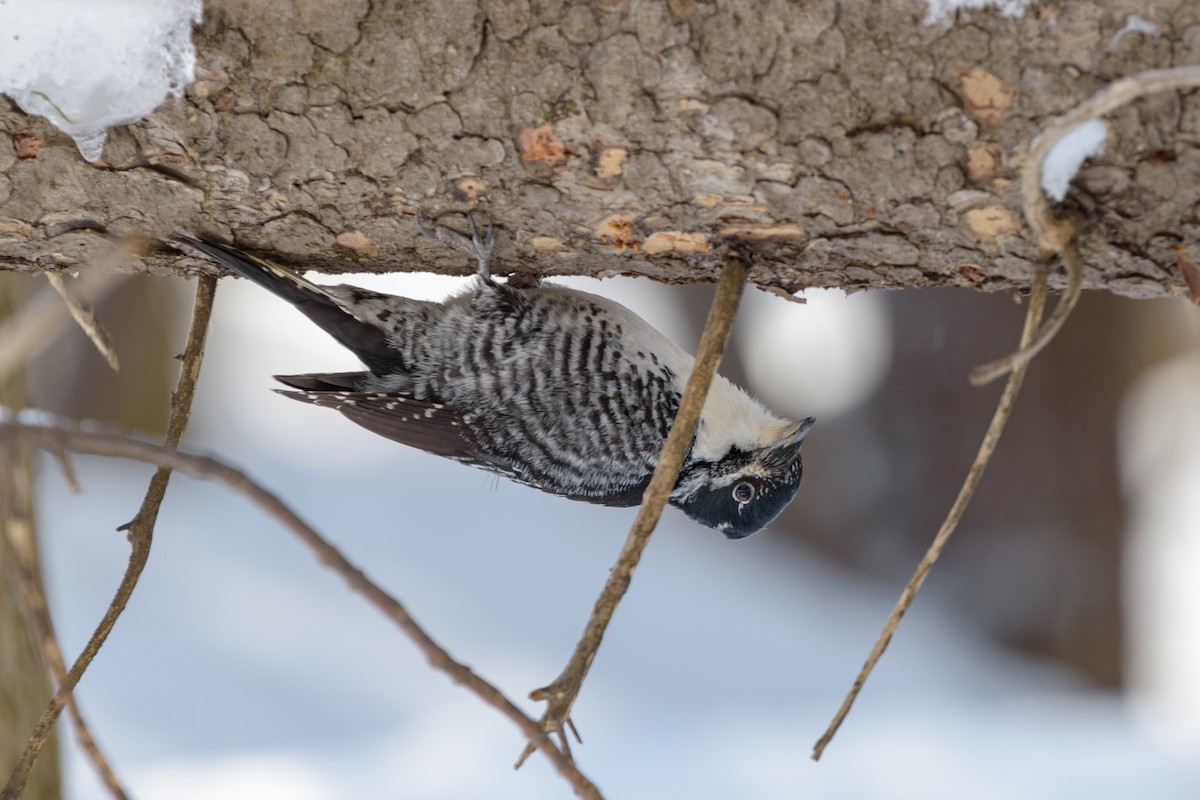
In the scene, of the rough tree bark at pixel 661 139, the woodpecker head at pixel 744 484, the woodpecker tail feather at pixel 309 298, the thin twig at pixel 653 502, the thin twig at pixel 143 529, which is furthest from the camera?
the woodpecker head at pixel 744 484

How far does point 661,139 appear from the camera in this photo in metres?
1.83

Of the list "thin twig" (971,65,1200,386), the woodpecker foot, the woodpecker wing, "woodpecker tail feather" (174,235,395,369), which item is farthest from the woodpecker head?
"thin twig" (971,65,1200,386)

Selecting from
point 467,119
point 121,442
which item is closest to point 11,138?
point 467,119

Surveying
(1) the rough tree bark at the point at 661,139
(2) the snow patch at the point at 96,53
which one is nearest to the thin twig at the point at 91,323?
(1) the rough tree bark at the point at 661,139

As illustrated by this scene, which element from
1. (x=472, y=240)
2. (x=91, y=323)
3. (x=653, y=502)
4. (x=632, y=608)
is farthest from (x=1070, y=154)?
(x=632, y=608)

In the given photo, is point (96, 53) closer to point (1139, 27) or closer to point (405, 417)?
point (405, 417)

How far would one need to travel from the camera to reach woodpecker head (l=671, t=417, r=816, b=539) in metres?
3.00

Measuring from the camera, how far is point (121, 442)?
986 mm

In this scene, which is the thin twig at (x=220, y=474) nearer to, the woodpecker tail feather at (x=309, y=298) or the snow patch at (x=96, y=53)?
the snow patch at (x=96, y=53)

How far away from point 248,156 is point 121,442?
1.09 metres

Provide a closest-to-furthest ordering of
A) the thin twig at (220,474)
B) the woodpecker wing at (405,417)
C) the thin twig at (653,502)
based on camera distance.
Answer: the thin twig at (220,474) → the thin twig at (653,502) → the woodpecker wing at (405,417)

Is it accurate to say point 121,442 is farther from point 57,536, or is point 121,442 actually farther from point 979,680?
point 57,536

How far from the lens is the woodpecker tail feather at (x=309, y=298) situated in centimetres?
216

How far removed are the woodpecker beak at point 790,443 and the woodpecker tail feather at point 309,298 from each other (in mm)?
1101
